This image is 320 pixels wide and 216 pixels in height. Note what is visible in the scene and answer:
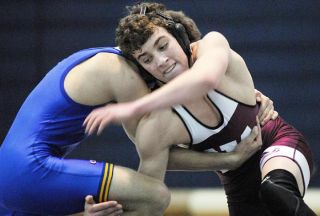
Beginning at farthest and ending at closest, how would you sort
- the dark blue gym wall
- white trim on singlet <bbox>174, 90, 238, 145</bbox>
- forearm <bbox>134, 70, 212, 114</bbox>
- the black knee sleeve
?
the dark blue gym wall, white trim on singlet <bbox>174, 90, 238, 145</bbox>, the black knee sleeve, forearm <bbox>134, 70, 212, 114</bbox>

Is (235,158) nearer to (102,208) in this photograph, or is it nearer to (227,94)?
(227,94)

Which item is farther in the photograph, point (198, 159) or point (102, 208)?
point (198, 159)

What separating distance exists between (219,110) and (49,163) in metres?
0.60

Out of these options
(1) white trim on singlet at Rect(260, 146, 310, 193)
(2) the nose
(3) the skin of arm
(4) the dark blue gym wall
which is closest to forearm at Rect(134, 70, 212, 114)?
(3) the skin of arm

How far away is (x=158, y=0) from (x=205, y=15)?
292 millimetres

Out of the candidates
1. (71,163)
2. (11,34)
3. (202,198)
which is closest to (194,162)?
(71,163)

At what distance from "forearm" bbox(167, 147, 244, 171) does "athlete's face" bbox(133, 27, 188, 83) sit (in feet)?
0.92

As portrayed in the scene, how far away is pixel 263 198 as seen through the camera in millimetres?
2424

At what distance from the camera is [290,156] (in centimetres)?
252

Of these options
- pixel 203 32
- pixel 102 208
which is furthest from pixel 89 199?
pixel 203 32

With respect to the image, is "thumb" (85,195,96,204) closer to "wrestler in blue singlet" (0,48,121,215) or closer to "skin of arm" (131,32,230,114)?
"wrestler in blue singlet" (0,48,121,215)

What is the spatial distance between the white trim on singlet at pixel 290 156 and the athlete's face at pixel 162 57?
45cm

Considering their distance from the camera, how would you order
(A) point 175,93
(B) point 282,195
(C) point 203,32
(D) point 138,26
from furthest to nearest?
(C) point 203,32 → (D) point 138,26 → (B) point 282,195 → (A) point 175,93

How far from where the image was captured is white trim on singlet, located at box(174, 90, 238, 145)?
2.46m
